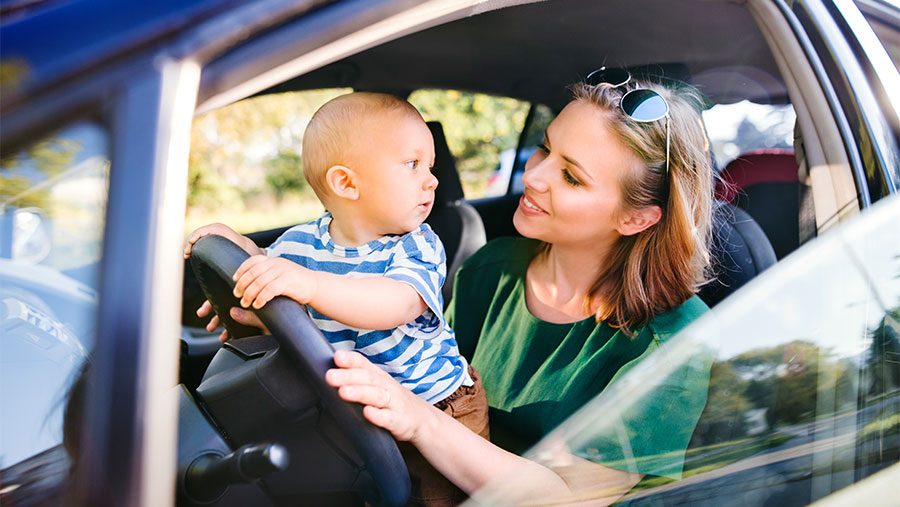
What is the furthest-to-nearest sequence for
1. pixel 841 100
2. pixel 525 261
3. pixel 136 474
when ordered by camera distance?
pixel 525 261, pixel 841 100, pixel 136 474

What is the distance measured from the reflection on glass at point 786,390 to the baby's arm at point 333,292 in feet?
1.08

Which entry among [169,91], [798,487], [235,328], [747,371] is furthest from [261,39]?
[798,487]

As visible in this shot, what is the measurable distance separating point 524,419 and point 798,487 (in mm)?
512

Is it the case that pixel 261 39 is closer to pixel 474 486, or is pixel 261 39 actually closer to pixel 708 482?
pixel 474 486

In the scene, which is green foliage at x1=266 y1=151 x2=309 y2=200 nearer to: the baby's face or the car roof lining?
the car roof lining

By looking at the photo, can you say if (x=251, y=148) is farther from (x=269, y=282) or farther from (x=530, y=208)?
(x=269, y=282)

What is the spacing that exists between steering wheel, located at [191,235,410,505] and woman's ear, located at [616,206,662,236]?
82cm

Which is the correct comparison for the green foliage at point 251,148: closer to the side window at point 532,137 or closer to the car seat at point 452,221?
the car seat at point 452,221

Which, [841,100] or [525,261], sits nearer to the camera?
[841,100]

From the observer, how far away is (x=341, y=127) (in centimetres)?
119

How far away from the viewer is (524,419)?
1386 mm

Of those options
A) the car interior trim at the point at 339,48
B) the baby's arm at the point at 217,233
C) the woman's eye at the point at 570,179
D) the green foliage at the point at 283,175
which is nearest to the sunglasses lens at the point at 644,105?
the woman's eye at the point at 570,179

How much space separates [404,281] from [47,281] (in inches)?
20.1

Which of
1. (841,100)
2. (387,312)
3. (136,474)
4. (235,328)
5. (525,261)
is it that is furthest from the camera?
(525,261)
